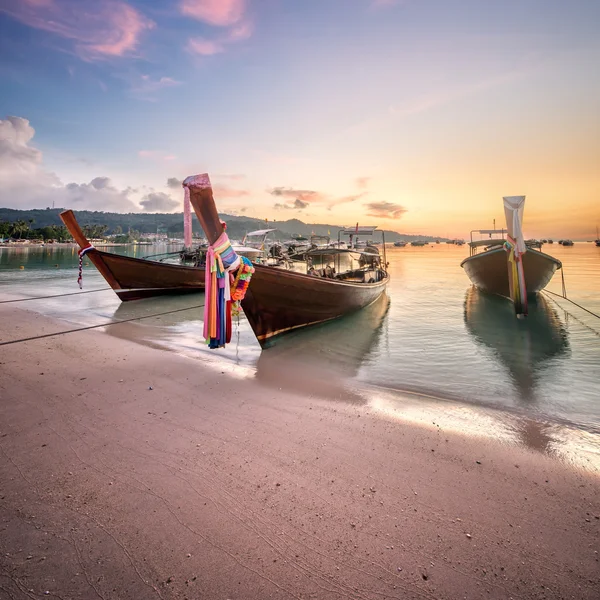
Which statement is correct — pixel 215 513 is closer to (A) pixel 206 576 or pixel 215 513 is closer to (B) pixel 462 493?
(A) pixel 206 576

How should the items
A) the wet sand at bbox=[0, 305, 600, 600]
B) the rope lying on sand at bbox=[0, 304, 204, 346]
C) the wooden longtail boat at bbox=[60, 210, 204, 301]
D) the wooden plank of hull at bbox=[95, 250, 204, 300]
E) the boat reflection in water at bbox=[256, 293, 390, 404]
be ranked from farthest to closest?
the wooden plank of hull at bbox=[95, 250, 204, 300]
the wooden longtail boat at bbox=[60, 210, 204, 301]
the rope lying on sand at bbox=[0, 304, 204, 346]
the boat reflection in water at bbox=[256, 293, 390, 404]
the wet sand at bbox=[0, 305, 600, 600]

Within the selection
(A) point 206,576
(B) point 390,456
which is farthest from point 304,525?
(B) point 390,456

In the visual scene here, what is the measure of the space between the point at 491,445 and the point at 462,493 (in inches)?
49.8

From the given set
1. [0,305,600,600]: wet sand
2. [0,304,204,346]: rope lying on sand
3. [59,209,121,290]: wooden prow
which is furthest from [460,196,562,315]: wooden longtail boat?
[59,209,121,290]: wooden prow

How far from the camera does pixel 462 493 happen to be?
2.83m

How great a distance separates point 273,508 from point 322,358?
5596 millimetres

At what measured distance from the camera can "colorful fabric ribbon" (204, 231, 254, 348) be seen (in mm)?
5230

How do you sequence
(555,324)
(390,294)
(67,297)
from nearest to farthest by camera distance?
1. (555,324)
2. (67,297)
3. (390,294)

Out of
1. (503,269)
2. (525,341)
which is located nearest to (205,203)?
(525,341)

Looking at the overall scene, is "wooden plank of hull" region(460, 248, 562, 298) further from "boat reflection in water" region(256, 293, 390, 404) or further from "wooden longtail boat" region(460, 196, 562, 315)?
"boat reflection in water" region(256, 293, 390, 404)

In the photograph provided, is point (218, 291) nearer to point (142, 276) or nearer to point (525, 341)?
point (525, 341)

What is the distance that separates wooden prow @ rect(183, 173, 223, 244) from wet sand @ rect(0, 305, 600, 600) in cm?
270

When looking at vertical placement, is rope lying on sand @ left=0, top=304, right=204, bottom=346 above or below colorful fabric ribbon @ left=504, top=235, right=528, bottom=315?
below

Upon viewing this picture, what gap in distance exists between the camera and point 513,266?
40.3ft
